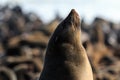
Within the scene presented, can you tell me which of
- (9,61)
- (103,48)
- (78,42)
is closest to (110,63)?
(103,48)

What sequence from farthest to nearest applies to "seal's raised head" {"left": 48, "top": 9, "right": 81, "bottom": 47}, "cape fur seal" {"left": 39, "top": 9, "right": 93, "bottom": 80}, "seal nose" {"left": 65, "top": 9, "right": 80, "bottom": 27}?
"seal nose" {"left": 65, "top": 9, "right": 80, "bottom": 27} → "seal's raised head" {"left": 48, "top": 9, "right": 81, "bottom": 47} → "cape fur seal" {"left": 39, "top": 9, "right": 93, "bottom": 80}

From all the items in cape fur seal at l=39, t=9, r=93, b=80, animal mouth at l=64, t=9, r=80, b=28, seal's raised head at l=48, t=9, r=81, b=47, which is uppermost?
animal mouth at l=64, t=9, r=80, b=28

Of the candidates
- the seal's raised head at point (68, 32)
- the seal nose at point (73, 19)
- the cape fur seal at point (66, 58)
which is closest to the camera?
the cape fur seal at point (66, 58)

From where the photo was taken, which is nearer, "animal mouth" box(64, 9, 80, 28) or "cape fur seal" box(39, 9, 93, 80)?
"cape fur seal" box(39, 9, 93, 80)

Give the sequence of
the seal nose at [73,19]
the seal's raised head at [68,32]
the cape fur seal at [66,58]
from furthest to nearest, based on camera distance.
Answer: the seal nose at [73,19]
the seal's raised head at [68,32]
the cape fur seal at [66,58]

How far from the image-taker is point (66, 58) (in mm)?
5715

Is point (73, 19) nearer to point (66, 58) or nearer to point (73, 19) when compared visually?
point (73, 19)

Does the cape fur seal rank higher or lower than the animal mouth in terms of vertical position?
lower

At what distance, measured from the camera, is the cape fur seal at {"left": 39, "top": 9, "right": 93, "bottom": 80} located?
5.63m

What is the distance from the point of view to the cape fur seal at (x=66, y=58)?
18.5 feet

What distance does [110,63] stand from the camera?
1541 centimetres

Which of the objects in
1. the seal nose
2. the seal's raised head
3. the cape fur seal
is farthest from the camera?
the seal nose

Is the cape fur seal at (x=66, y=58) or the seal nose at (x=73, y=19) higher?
the seal nose at (x=73, y=19)

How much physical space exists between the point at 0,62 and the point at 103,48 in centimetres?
350
